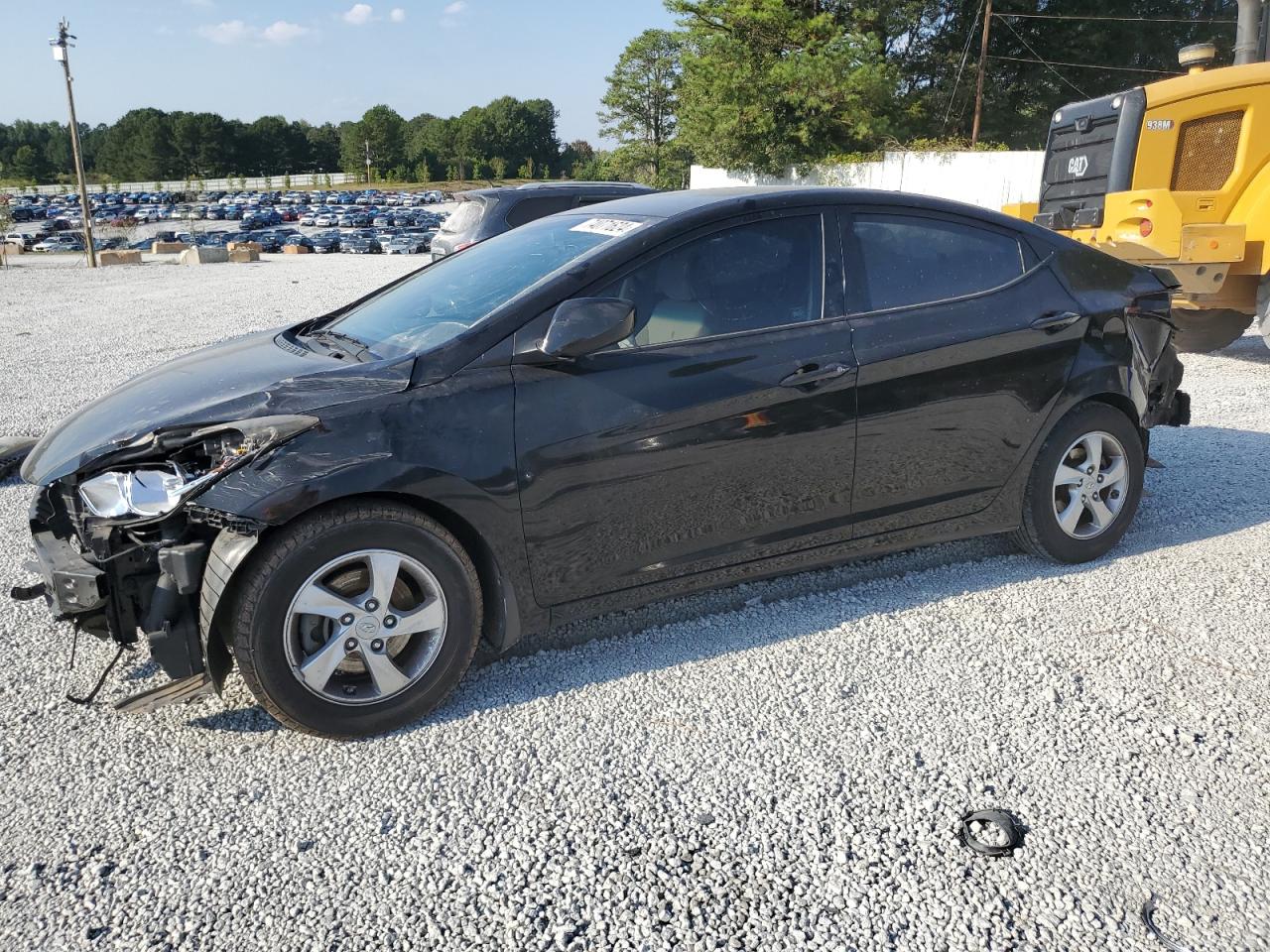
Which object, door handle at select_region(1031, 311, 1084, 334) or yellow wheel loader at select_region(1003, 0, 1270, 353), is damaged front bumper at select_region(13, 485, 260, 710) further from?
yellow wheel loader at select_region(1003, 0, 1270, 353)

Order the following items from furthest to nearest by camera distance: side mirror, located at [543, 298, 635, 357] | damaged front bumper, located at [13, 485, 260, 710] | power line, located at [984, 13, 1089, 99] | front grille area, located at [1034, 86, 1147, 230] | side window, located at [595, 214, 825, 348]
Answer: power line, located at [984, 13, 1089, 99]
front grille area, located at [1034, 86, 1147, 230]
side window, located at [595, 214, 825, 348]
side mirror, located at [543, 298, 635, 357]
damaged front bumper, located at [13, 485, 260, 710]

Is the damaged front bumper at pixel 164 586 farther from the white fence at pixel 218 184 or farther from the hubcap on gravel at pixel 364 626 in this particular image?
the white fence at pixel 218 184

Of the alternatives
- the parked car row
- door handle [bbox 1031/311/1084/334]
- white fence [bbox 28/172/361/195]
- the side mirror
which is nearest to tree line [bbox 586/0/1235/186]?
door handle [bbox 1031/311/1084/334]

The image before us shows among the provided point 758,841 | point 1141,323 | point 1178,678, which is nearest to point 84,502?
point 758,841

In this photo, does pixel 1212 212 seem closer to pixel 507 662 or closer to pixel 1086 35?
pixel 507 662

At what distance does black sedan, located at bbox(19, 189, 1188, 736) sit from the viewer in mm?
2949

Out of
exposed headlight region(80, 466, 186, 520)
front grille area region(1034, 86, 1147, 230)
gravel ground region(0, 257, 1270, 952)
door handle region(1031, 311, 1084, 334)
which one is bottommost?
gravel ground region(0, 257, 1270, 952)

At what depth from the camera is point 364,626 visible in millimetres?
3018

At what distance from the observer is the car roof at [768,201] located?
374cm

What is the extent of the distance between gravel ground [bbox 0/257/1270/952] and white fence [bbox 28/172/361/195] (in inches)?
5189

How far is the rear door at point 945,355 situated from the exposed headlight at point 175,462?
2.19 metres

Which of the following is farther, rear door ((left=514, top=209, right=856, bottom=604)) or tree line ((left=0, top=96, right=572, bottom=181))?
tree line ((left=0, top=96, right=572, bottom=181))

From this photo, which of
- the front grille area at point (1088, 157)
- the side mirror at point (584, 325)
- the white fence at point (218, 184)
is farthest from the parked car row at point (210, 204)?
the side mirror at point (584, 325)

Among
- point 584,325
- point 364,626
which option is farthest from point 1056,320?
point 364,626
